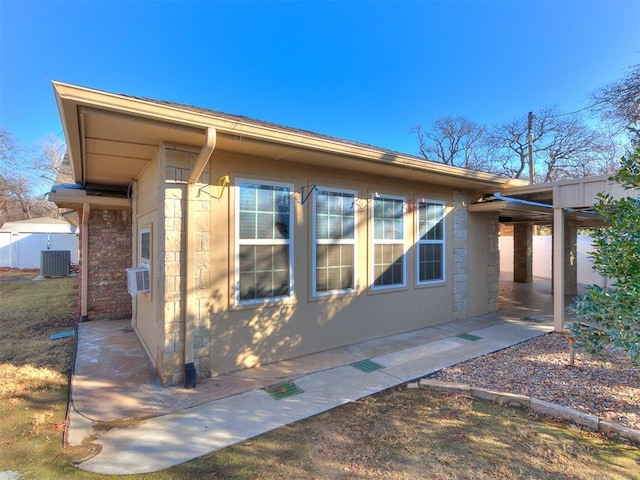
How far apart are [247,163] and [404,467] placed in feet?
12.4

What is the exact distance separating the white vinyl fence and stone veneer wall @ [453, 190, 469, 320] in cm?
649

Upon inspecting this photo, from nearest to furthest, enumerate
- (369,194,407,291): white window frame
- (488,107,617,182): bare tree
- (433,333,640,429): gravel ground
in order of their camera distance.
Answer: (433,333,640,429): gravel ground, (369,194,407,291): white window frame, (488,107,617,182): bare tree

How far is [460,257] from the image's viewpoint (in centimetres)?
695

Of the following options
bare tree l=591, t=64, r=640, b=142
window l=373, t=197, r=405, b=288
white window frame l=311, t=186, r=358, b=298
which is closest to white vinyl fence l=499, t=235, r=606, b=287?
bare tree l=591, t=64, r=640, b=142

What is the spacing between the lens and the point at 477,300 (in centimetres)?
733

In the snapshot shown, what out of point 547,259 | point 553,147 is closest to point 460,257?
point 547,259

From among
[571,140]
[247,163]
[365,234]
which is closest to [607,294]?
[365,234]

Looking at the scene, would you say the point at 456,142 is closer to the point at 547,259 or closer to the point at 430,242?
the point at 547,259

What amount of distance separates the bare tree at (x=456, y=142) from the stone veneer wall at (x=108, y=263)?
24.9m

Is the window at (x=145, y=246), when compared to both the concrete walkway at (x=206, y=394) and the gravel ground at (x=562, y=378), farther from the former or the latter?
the gravel ground at (x=562, y=378)

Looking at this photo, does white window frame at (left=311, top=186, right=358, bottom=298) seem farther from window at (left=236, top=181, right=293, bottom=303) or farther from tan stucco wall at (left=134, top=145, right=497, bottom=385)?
window at (left=236, top=181, right=293, bottom=303)

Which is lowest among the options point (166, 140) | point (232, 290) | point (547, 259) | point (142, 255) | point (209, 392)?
point (209, 392)

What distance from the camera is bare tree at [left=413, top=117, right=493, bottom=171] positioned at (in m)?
26.1

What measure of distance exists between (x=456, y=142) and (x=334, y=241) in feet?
86.2
